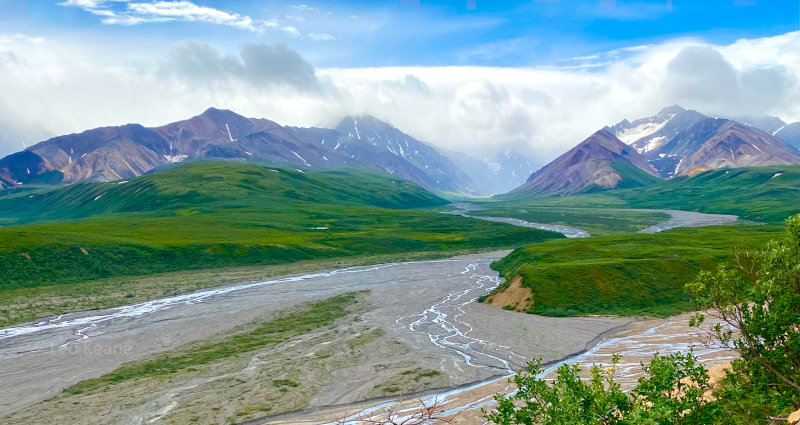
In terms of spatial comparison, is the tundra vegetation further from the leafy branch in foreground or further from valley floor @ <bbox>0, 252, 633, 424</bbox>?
valley floor @ <bbox>0, 252, 633, 424</bbox>

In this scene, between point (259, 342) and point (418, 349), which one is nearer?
point (418, 349)

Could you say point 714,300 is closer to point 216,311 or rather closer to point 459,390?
point 459,390

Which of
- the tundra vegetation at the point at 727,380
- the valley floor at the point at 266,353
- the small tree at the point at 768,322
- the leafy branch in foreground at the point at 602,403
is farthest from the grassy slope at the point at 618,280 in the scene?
the leafy branch in foreground at the point at 602,403

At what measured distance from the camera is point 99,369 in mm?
53250

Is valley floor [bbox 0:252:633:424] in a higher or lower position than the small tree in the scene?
lower

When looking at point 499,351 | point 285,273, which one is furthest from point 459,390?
point 285,273

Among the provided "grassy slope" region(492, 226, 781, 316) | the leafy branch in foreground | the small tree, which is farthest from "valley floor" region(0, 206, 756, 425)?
the leafy branch in foreground

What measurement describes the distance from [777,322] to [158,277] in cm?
12042

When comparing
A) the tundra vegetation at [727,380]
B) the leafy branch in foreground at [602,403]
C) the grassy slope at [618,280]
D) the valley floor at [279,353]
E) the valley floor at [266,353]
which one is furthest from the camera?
the grassy slope at [618,280]

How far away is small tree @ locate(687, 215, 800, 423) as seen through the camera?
22.8 m

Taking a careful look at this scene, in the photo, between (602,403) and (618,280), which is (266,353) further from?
(618,280)

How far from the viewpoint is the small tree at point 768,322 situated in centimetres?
2284

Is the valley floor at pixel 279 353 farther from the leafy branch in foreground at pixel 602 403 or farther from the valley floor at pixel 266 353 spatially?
the leafy branch in foreground at pixel 602 403

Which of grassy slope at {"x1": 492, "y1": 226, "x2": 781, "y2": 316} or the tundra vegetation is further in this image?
grassy slope at {"x1": 492, "y1": 226, "x2": 781, "y2": 316}
